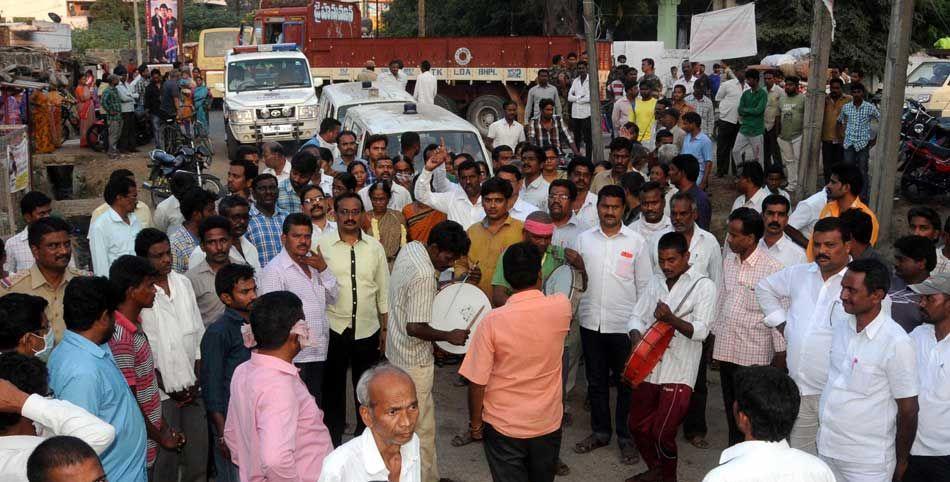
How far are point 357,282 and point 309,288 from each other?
0.54 m

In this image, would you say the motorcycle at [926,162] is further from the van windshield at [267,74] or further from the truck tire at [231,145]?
the truck tire at [231,145]

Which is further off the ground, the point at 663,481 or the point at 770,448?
the point at 770,448

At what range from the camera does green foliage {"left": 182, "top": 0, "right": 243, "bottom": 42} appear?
6011cm

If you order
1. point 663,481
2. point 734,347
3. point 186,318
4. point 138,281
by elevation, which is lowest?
point 663,481

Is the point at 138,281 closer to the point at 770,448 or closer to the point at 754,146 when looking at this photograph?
the point at 770,448

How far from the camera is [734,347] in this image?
6.26 meters

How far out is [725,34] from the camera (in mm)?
16156

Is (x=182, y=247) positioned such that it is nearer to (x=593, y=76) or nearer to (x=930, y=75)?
(x=593, y=76)

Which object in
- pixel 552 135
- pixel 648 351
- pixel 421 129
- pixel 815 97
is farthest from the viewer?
pixel 552 135

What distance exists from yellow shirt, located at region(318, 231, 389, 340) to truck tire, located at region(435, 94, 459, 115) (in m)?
16.1

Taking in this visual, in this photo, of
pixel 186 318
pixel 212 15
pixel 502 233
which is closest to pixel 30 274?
pixel 186 318

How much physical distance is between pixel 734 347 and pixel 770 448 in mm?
2893

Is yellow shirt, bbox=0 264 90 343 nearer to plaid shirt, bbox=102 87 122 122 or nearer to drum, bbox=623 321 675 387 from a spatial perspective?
drum, bbox=623 321 675 387

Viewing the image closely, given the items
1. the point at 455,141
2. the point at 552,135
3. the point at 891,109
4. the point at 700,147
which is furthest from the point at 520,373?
the point at 552,135
